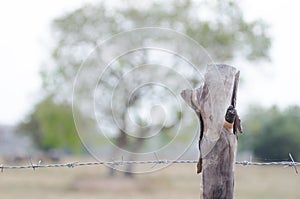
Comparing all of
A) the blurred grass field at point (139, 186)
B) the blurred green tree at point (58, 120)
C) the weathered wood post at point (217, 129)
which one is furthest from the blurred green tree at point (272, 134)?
the weathered wood post at point (217, 129)

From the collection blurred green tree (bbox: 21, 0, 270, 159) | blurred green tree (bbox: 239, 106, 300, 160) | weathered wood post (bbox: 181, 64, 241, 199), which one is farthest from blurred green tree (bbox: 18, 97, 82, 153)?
weathered wood post (bbox: 181, 64, 241, 199)

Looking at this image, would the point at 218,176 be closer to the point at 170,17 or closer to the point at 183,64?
the point at 183,64

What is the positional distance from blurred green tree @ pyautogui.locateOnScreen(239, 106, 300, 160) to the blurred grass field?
1.28 metres

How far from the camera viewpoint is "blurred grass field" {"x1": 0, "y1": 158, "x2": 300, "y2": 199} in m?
19.4

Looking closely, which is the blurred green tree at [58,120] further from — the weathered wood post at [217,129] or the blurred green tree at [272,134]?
the weathered wood post at [217,129]

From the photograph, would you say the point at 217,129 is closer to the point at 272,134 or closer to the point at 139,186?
the point at 139,186

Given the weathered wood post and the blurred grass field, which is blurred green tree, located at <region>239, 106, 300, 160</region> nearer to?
the blurred grass field

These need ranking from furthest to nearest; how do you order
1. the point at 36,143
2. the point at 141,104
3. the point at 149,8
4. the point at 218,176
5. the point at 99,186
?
the point at 36,143, the point at 149,8, the point at 99,186, the point at 141,104, the point at 218,176

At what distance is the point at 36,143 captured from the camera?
51875 millimetres

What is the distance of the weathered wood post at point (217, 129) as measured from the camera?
3.65 meters

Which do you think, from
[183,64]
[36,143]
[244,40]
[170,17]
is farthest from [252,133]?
[183,64]

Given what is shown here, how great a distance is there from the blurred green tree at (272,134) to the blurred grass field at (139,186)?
1277 millimetres

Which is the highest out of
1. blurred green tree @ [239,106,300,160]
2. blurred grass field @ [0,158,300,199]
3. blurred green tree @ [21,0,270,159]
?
blurred green tree @ [21,0,270,159]

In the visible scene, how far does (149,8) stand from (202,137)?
2483cm
